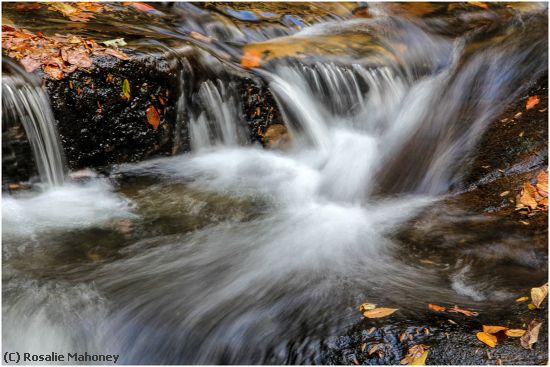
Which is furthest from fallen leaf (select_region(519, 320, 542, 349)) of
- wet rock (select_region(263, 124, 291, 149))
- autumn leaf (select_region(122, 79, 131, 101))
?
autumn leaf (select_region(122, 79, 131, 101))

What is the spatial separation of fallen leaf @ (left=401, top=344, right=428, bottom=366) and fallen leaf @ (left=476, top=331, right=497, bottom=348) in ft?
1.10

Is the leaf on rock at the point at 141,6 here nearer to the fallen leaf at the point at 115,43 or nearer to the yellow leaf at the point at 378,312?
the fallen leaf at the point at 115,43

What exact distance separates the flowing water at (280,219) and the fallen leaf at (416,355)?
0.88ft

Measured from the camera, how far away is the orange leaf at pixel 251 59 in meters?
6.20

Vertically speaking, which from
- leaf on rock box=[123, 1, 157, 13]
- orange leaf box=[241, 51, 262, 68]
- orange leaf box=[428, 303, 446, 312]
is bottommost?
orange leaf box=[428, 303, 446, 312]

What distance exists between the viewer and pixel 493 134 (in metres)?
5.00

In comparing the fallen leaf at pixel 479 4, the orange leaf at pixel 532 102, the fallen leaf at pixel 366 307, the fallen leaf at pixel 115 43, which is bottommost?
the fallen leaf at pixel 366 307

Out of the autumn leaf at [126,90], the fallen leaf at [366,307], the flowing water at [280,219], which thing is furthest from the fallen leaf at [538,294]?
the autumn leaf at [126,90]

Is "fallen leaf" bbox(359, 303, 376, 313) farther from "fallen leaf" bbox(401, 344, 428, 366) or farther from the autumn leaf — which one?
the autumn leaf

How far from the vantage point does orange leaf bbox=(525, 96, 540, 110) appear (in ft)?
16.9

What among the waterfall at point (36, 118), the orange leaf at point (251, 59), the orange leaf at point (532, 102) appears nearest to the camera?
the waterfall at point (36, 118)

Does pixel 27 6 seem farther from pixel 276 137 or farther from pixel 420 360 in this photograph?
pixel 420 360

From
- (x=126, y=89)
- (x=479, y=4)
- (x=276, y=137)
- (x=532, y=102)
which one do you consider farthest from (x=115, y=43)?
(x=479, y=4)

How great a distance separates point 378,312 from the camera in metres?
3.02
